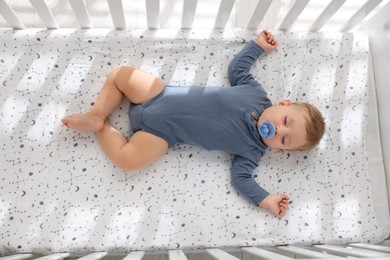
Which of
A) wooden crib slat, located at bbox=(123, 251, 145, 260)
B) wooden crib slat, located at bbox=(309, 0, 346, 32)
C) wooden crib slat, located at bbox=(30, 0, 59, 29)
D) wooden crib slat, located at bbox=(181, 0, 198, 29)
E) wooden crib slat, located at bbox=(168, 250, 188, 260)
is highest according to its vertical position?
wooden crib slat, located at bbox=(309, 0, 346, 32)

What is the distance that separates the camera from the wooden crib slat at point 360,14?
125 centimetres

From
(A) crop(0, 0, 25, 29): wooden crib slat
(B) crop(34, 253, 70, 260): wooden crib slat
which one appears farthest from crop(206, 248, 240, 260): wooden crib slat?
(A) crop(0, 0, 25, 29): wooden crib slat

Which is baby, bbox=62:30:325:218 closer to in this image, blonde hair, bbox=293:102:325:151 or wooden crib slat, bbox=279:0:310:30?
blonde hair, bbox=293:102:325:151

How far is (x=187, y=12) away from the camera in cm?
128

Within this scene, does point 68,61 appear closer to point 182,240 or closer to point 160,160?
point 160,160

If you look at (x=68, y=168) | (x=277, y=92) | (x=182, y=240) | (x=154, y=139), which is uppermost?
(x=277, y=92)

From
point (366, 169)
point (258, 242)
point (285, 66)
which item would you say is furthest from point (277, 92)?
point (258, 242)

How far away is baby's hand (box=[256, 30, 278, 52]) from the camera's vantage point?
1.37m

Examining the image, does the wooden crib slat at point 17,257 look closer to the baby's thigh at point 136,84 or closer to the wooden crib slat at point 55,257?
the wooden crib slat at point 55,257

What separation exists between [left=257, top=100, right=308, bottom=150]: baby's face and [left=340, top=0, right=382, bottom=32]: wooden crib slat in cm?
35

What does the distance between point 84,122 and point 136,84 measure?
7.6 inches

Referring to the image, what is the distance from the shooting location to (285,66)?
1418 millimetres

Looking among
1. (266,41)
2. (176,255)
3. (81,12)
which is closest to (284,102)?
(266,41)

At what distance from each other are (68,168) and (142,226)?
0.29m
